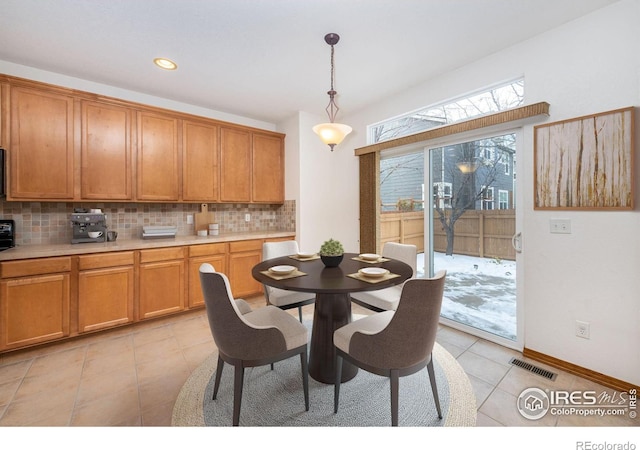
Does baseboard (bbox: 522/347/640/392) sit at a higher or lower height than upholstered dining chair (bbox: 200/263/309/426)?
lower

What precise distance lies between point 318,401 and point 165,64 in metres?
3.26

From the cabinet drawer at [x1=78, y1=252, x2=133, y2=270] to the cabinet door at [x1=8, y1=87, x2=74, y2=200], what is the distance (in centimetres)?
68

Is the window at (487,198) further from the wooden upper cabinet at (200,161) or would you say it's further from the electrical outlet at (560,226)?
the wooden upper cabinet at (200,161)

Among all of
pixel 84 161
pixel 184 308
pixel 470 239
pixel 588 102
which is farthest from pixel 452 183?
pixel 84 161

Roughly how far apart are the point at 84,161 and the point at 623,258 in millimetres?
4708

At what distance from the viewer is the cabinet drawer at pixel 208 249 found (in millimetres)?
3213

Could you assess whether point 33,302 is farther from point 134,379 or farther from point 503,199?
point 503,199

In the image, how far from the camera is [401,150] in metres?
3.25

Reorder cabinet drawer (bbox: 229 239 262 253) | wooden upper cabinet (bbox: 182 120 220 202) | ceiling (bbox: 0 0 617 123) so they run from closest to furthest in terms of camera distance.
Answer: ceiling (bbox: 0 0 617 123)
wooden upper cabinet (bbox: 182 120 220 202)
cabinet drawer (bbox: 229 239 262 253)

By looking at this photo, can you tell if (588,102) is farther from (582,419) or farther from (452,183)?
(582,419)

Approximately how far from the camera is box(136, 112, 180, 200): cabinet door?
10.2ft

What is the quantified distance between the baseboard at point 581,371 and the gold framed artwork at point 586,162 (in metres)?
1.21

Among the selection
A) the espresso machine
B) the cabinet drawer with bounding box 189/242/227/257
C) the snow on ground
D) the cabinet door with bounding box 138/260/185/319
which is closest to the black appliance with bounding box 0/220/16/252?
the espresso machine

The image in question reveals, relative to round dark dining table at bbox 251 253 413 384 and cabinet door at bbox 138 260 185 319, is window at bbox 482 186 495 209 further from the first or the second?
cabinet door at bbox 138 260 185 319
